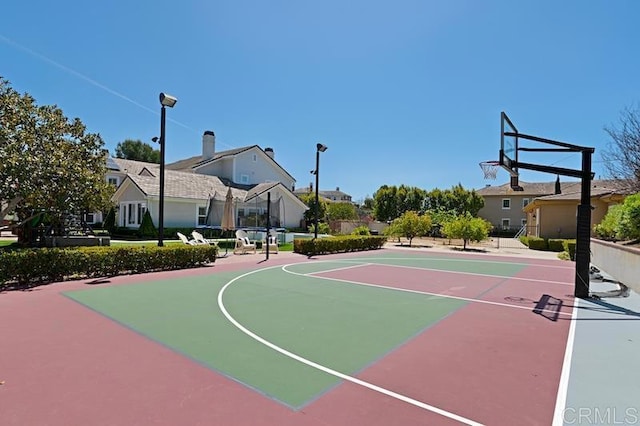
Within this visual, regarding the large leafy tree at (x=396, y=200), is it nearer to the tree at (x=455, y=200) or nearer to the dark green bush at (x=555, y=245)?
the tree at (x=455, y=200)

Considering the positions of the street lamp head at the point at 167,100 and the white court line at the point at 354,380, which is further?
the street lamp head at the point at 167,100

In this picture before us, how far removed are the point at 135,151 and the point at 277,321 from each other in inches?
2696

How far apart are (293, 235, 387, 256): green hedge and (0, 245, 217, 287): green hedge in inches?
267

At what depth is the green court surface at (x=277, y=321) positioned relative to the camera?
4438 mm

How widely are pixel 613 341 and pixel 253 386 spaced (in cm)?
567

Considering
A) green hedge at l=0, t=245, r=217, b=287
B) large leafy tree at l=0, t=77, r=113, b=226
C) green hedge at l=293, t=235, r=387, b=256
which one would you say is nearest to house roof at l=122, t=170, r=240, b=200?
green hedge at l=293, t=235, r=387, b=256

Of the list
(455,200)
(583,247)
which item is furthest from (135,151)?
(583,247)

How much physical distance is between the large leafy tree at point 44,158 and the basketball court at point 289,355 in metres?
2.96

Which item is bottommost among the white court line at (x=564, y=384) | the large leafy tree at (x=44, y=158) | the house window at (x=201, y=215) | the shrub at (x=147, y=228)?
the white court line at (x=564, y=384)

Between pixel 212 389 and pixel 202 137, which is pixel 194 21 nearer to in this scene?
pixel 212 389

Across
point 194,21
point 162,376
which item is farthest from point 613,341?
point 194,21

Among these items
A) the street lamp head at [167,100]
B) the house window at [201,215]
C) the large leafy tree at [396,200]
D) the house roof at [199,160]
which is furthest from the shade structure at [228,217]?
the large leafy tree at [396,200]

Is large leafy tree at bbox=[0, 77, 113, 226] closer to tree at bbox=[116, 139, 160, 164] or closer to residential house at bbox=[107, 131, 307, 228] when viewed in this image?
residential house at bbox=[107, 131, 307, 228]

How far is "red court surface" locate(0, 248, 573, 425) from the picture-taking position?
11.1 feet
